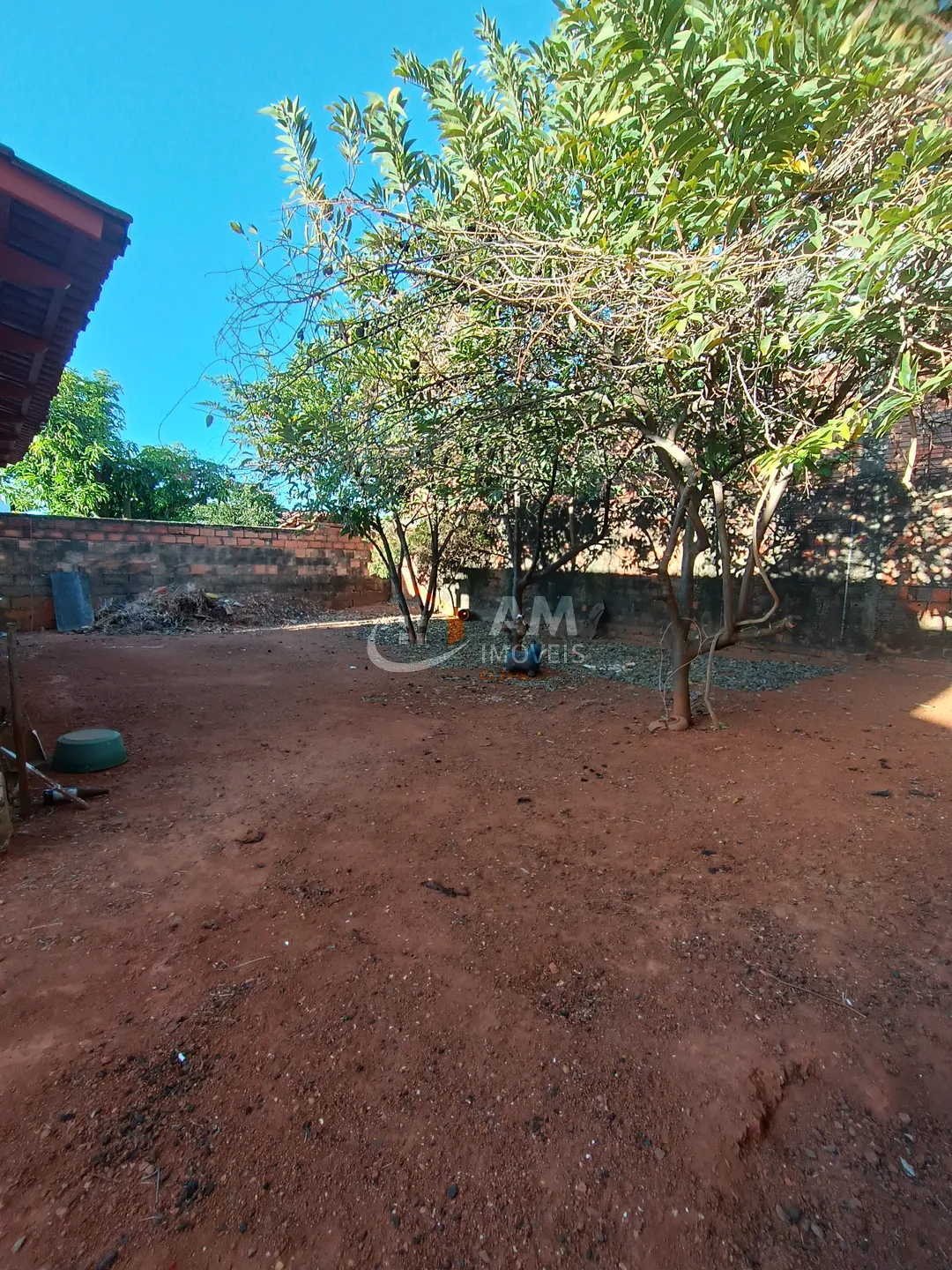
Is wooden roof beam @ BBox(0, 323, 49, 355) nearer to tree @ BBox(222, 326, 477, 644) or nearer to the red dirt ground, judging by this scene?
tree @ BBox(222, 326, 477, 644)

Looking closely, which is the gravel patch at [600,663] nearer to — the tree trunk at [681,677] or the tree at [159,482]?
the tree trunk at [681,677]

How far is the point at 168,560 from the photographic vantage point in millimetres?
10602

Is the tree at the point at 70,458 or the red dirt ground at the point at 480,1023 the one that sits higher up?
the tree at the point at 70,458

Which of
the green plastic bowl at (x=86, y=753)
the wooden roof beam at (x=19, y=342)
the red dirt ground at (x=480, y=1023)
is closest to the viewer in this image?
the red dirt ground at (x=480, y=1023)

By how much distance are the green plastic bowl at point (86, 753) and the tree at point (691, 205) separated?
2676mm

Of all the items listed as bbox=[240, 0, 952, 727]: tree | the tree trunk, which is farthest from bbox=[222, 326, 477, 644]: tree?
the tree trunk

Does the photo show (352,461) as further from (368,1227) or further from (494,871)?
(368,1227)

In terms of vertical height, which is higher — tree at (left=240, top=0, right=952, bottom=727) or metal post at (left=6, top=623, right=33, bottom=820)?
tree at (left=240, top=0, right=952, bottom=727)

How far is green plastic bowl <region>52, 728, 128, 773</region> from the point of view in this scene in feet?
10.8

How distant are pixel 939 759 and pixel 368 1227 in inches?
160

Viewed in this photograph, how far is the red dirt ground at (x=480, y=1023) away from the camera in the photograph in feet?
3.60

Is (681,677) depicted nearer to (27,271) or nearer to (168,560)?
(27,271)

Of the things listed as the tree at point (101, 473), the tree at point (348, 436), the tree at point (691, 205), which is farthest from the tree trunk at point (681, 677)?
the tree at point (101, 473)

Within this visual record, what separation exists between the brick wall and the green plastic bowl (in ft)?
18.1
